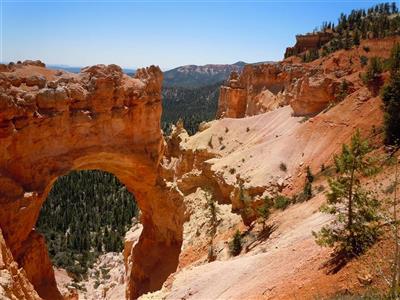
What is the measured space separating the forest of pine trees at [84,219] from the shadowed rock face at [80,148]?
1966cm

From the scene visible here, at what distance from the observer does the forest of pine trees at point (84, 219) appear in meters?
51.2

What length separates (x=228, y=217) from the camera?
94.8ft

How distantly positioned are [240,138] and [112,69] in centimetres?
2054

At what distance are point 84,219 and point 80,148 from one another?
42028 mm

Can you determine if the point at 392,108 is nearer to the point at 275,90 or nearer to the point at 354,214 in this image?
the point at 354,214

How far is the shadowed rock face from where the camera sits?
20.2 m

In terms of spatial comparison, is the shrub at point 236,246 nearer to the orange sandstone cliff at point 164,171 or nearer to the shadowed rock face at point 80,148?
the orange sandstone cliff at point 164,171

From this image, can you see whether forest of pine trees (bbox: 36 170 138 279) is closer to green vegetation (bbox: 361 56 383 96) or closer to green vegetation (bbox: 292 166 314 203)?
green vegetation (bbox: 292 166 314 203)

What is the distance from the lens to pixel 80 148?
77.9 feet

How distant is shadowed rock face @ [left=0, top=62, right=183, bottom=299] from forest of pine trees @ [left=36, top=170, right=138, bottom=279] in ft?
64.5

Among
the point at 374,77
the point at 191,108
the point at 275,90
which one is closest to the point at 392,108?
the point at 374,77

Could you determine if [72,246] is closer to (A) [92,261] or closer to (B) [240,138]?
(A) [92,261]

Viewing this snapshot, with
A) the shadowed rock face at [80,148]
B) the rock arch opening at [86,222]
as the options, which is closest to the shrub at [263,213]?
the shadowed rock face at [80,148]

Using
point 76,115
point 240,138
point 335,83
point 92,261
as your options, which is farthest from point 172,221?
point 92,261
